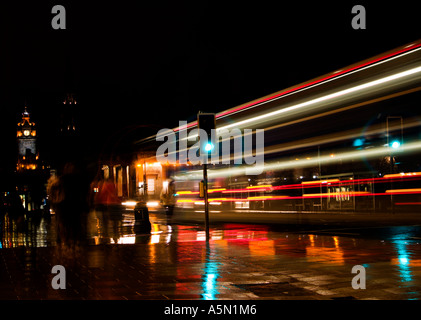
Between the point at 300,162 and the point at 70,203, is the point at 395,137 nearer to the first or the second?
the point at 300,162

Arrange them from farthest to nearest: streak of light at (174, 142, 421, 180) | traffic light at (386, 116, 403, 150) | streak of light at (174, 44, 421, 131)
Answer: streak of light at (174, 142, 421, 180) → traffic light at (386, 116, 403, 150) → streak of light at (174, 44, 421, 131)

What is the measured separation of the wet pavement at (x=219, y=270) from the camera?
22.0ft

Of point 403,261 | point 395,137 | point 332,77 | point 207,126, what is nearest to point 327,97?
point 332,77

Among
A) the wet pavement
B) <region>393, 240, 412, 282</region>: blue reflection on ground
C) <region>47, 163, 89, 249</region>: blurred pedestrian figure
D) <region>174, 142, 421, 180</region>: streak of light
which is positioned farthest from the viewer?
<region>174, 142, 421, 180</region>: streak of light

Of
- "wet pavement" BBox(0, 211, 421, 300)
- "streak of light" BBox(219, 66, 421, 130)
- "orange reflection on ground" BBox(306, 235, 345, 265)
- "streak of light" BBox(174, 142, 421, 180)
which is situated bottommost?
"orange reflection on ground" BBox(306, 235, 345, 265)

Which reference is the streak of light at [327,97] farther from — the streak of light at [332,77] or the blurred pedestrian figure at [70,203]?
the blurred pedestrian figure at [70,203]

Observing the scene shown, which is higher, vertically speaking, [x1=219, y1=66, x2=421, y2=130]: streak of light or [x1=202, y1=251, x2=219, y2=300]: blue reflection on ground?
[x1=219, y1=66, x2=421, y2=130]: streak of light

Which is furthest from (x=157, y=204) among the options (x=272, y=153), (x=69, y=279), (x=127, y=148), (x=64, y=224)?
(x=69, y=279)

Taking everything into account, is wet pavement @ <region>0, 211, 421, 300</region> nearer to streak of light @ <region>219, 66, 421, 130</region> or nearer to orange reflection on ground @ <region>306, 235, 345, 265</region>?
orange reflection on ground @ <region>306, 235, 345, 265</region>

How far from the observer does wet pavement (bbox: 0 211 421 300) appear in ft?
22.0

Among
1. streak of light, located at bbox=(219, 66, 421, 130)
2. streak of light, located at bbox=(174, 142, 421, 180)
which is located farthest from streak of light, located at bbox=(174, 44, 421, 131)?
streak of light, located at bbox=(174, 142, 421, 180)

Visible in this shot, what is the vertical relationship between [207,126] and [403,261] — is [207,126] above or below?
above

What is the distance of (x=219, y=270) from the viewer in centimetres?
866
